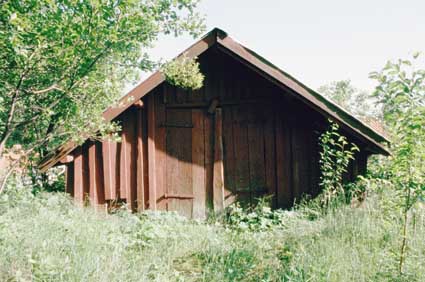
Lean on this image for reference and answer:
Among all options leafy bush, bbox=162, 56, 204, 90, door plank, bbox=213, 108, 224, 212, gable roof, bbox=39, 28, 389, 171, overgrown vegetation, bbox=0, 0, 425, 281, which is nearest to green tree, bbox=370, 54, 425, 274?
overgrown vegetation, bbox=0, 0, 425, 281

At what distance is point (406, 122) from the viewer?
345 cm

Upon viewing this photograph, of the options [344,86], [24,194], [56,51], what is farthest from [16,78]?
[344,86]

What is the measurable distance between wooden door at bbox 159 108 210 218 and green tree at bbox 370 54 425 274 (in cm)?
479

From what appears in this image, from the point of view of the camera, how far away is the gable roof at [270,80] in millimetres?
6488

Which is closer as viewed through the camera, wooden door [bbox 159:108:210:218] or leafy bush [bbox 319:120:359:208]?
leafy bush [bbox 319:120:359:208]

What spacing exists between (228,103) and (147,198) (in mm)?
2800

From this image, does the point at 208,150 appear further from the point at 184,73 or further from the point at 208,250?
the point at 208,250

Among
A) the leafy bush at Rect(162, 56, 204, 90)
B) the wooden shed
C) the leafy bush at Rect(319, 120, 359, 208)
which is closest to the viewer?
the leafy bush at Rect(319, 120, 359, 208)

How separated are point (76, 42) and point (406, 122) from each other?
3740mm

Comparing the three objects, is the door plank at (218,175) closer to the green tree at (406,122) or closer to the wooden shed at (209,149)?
the wooden shed at (209,149)

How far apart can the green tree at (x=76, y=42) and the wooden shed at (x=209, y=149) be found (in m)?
2.04

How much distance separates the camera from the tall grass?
392 cm

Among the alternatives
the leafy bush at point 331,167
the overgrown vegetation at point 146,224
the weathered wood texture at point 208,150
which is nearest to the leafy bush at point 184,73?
the overgrown vegetation at point 146,224

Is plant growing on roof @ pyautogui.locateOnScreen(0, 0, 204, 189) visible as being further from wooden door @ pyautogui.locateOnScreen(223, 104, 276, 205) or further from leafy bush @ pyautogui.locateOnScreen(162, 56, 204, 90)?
wooden door @ pyautogui.locateOnScreen(223, 104, 276, 205)
